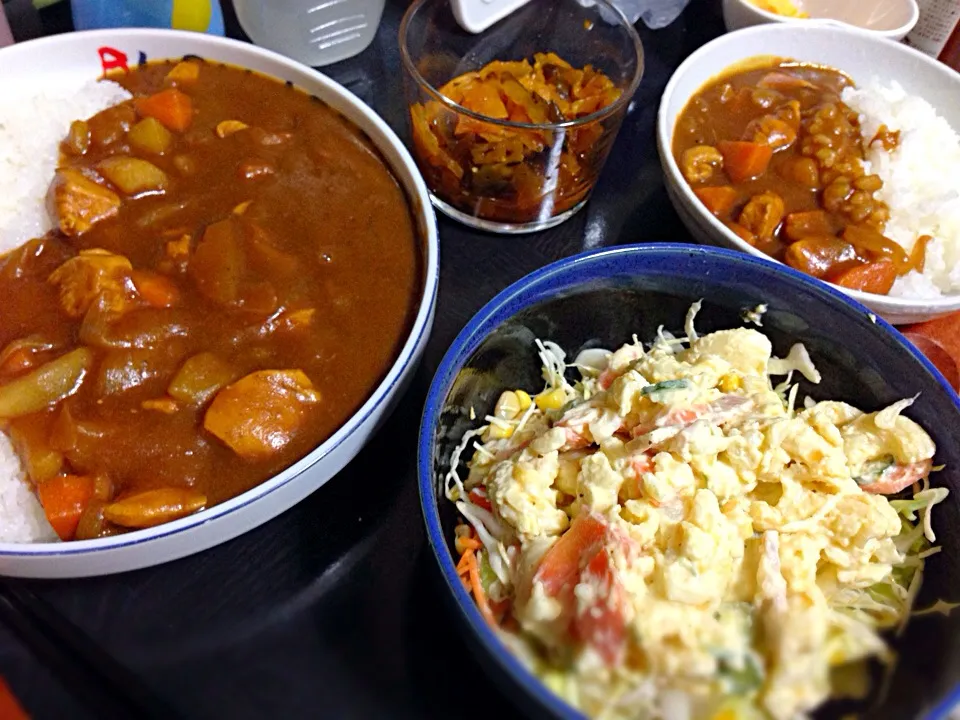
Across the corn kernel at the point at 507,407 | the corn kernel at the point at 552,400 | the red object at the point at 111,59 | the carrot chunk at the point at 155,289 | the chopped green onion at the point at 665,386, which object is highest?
the red object at the point at 111,59

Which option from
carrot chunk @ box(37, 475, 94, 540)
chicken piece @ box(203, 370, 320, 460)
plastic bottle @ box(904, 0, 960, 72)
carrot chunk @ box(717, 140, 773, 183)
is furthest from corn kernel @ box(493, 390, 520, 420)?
plastic bottle @ box(904, 0, 960, 72)

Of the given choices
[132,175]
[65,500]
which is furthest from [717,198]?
[65,500]

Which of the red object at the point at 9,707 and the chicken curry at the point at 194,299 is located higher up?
the chicken curry at the point at 194,299

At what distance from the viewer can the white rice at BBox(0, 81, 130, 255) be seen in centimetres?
124

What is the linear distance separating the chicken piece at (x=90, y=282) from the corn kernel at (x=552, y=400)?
628 mm

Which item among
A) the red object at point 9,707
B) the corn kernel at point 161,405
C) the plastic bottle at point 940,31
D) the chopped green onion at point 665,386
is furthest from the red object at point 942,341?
the red object at point 9,707

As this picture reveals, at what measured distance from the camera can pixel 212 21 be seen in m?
1.59

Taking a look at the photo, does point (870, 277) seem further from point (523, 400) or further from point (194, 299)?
point (194, 299)

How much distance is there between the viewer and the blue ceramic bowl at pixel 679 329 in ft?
3.01

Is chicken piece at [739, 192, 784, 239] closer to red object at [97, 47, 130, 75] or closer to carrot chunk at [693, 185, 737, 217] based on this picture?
carrot chunk at [693, 185, 737, 217]

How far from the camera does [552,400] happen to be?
111 centimetres

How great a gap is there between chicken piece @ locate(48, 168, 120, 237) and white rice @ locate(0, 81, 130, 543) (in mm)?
59

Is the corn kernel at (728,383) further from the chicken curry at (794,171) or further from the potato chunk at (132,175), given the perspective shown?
the potato chunk at (132,175)

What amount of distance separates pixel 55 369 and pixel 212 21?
922 millimetres
